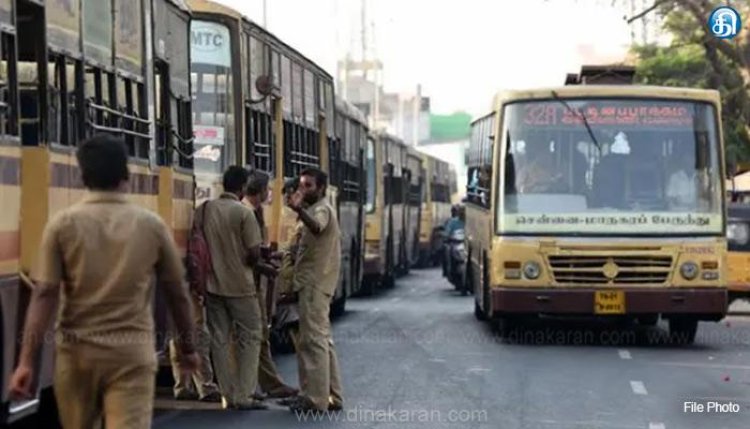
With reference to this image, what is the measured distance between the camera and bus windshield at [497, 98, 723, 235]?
59.2ft

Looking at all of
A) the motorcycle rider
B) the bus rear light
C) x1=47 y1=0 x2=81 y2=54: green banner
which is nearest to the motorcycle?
the motorcycle rider

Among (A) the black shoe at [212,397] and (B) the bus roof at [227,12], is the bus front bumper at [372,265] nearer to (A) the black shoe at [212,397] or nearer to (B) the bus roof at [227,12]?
(B) the bus roof at [227,12]

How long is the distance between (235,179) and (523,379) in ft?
12.9

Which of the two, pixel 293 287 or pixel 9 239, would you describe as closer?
pixel 9 239

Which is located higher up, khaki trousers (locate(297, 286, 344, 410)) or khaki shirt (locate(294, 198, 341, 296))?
khaki shirt (locate(294, 198, 341, 296))

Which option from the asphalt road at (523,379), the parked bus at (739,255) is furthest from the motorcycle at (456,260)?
the asphalt road at (523,379)

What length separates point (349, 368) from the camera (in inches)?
618

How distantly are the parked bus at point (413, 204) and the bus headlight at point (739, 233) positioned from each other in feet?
52.6

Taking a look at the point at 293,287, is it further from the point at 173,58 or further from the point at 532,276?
the point at 532,276

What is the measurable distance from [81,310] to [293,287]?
222 inches

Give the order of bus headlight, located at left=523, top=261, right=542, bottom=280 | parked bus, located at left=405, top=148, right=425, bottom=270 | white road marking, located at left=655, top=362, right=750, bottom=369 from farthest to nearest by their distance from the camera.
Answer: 1. parked bus, located at left=405, top=148, right=425, bottom=270
2. bus headlight, located at left=523, top=261, right=542, bottom=280
3. white road marking, located at left=655, top=362, right=750, bottom=369

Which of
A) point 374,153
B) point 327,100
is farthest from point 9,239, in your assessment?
point 374,153

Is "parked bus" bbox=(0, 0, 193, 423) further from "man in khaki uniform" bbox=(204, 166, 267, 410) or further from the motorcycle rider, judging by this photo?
the motorcycle rider

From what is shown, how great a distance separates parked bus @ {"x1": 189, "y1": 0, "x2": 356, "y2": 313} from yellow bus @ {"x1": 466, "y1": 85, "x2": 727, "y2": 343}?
2478 mm
